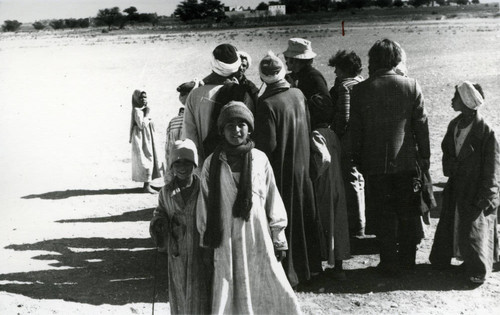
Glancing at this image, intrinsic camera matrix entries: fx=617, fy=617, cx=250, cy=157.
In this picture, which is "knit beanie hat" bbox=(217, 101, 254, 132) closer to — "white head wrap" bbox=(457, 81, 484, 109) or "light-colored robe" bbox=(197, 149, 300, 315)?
"light-colored robe" bbox=(197, 149, 300, 315)

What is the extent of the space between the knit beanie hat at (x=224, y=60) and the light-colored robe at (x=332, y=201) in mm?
932

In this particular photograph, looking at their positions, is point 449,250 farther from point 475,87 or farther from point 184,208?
point 184,208

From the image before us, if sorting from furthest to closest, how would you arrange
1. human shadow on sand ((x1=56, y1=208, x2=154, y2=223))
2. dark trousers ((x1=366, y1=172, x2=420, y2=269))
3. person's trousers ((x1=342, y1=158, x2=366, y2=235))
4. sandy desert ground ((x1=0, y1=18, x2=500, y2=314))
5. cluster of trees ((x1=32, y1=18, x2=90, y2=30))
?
cluster of trees ((x1=32, y1=18, x2=90, y2=30)) → human shadow on sand ((x1=56, y1=208, x2=154, y2=223)) → person's trousers ((x1=342, y1=158, x2=366, y2=235)) → dark trousers ((x1=366, y1=172, x2=420, y2=269)) → sandy desert ground ((x1=0, y1=18, x2=500, y2=314))

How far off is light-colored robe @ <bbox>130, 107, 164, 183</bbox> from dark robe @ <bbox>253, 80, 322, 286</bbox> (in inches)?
172

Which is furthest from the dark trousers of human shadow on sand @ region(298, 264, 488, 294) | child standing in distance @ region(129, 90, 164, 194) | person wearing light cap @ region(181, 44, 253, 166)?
child standing in distance @ region(129, 90, 164, 194)

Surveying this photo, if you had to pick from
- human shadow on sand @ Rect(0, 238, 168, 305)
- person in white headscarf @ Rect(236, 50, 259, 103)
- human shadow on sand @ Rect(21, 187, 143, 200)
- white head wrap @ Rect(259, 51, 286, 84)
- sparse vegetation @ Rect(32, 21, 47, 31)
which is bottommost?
human shadow on sand @ Rect(21, 187, 143, 200)

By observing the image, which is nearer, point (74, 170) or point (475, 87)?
point (475, 87)

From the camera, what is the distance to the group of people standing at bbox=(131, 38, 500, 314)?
13.7ft

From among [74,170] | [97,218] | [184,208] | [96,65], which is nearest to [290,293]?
[184,208]

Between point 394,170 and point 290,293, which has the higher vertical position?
point 394,170

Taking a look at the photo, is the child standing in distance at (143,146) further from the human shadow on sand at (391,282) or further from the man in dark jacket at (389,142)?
the man in dark jacket at (389,142)

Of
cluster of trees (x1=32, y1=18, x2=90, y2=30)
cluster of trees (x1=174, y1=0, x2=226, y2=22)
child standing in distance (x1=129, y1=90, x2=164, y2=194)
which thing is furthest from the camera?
cluster of trees (x1=32, y1=18, x2=90, y2=30)

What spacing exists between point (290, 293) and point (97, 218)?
177 inches

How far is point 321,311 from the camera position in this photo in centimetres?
496
